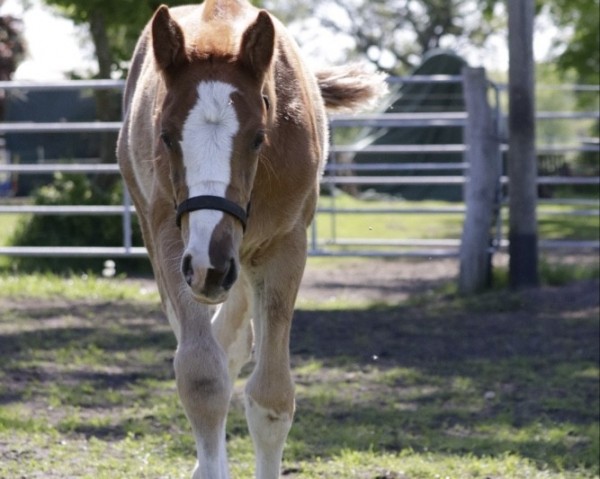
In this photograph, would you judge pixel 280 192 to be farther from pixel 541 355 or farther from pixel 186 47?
pixel 541 355

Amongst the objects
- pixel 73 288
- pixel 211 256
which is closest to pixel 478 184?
pixel 73 288

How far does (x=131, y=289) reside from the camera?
10094 mm

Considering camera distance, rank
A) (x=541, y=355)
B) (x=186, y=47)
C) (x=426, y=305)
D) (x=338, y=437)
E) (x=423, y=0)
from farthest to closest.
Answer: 1. (x=423, y=0)
2. (x=426, y=305)
3. (x=541, y=355)
4. (x=338, y=437)
5. (x=186, y=47)

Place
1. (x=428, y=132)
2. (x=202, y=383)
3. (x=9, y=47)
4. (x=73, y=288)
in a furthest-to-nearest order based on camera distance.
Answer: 1. (x=9, y=47)
2. (x=428, y=132)
3. (x=73, y=288)
4. (x=202, y=383)

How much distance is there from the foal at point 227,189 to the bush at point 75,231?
6701 millimetres

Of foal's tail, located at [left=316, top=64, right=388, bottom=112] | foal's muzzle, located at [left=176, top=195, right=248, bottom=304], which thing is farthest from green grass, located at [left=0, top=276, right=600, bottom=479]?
foal's muzzle, located at [left=176, top=195, right=248, bottom=304]

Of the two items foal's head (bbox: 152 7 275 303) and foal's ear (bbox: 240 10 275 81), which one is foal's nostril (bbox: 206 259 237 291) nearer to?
foal's head (bbox: 152 7 275 303)

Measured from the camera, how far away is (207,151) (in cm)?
331

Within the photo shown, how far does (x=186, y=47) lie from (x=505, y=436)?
2.93 meters

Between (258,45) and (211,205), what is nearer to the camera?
(211,205)

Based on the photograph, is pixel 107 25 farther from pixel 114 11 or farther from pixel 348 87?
pixel 348 87

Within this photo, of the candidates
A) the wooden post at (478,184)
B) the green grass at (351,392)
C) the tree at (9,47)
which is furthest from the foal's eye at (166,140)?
the tree at (9,47)

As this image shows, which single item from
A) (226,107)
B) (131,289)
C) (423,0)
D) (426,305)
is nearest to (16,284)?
(131,289)

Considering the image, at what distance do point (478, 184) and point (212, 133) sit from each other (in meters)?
6.92
